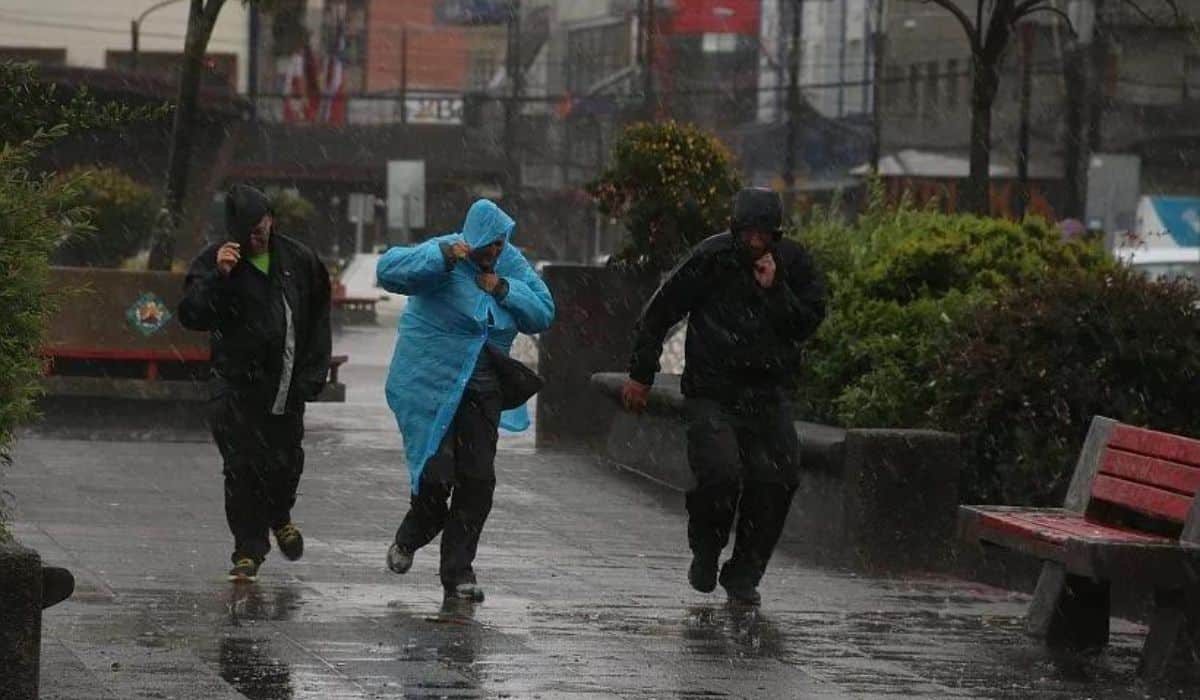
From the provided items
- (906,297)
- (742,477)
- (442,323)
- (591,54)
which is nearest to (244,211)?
(442,323)

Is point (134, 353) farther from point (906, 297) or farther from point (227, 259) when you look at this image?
point (227, 259)

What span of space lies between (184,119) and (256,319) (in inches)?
414

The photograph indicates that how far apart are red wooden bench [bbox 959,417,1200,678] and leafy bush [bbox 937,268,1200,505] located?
1.45 meters

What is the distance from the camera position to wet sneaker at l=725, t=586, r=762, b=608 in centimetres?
985

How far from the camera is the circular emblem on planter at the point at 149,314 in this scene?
18109 millimetres

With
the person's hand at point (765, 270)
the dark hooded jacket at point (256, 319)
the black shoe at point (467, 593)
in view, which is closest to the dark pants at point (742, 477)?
the person's hand at point (765, 270)

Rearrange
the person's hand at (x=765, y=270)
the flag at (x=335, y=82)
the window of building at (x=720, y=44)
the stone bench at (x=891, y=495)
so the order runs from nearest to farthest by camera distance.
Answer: the person's hand at (x=765, y=270) < the stone bench at (x=891, y=495) < the flag at (x=335, y=82) < the window of building at (x=720, y=44)

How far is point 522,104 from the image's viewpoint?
81.8 metres

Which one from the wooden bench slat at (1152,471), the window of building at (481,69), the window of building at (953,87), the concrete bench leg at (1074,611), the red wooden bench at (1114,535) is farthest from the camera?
the window of building at (481,69)

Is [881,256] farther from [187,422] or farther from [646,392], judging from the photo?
[187,422]

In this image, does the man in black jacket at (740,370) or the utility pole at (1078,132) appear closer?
the man in black jacket at (740,370)

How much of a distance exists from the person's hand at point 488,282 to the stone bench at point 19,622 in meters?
3.78

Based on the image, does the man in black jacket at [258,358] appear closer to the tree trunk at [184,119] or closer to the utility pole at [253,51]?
the tree trunk at [184,119]

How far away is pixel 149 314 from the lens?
1811 cm
